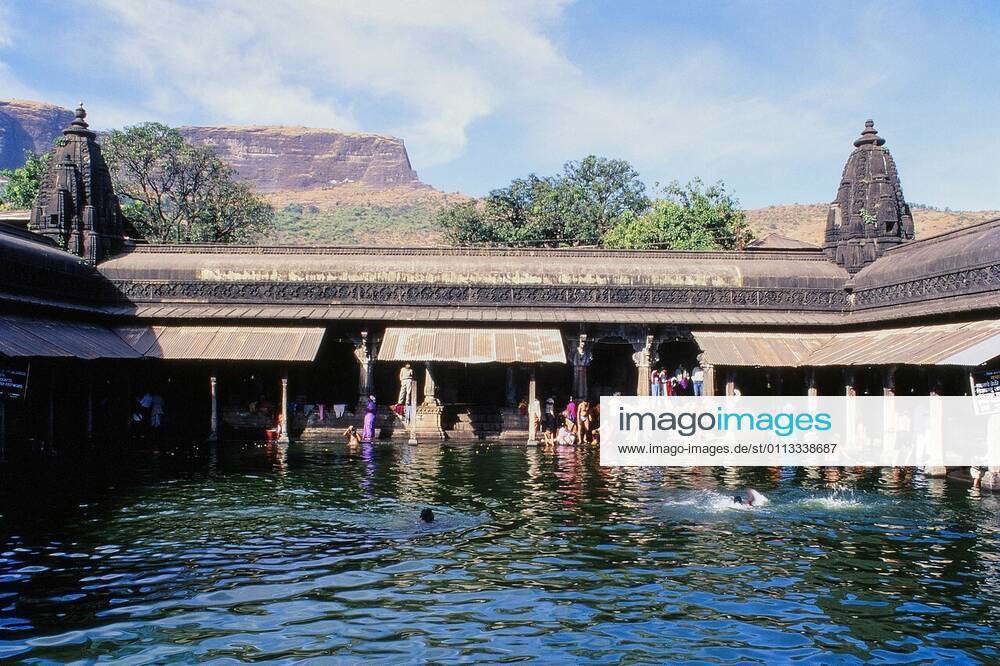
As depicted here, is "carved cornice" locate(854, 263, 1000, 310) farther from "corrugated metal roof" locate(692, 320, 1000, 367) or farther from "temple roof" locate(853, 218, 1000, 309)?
"corrugated metal roof" locate(692, 320, 1000, 367)

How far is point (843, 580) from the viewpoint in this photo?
1041 centimetres

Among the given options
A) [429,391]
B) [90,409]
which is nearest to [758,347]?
[429,391]

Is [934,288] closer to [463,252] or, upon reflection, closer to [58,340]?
[463,252]

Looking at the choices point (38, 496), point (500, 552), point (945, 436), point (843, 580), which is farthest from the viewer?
point (945, 436)

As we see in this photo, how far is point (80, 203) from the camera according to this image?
29.1 m

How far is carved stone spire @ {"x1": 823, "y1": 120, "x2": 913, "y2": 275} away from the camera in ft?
93.2

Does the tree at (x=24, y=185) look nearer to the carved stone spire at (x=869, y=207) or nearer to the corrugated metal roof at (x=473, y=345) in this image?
the corrugated metal roof at (x=473, y=345)

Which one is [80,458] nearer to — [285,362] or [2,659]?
[285,362]

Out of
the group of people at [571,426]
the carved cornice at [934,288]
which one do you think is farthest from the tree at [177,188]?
the carved cornice at [934,288]

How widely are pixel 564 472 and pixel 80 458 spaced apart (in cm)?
1313

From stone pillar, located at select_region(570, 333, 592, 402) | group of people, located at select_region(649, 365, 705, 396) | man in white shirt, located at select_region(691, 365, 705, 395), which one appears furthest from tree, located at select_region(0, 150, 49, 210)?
man in white shirt, located at select_region(691, 365, 705, 395)

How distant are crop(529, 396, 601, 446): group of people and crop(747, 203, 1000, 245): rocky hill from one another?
6224 centimetres

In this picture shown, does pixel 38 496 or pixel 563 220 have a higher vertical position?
pixel 563 220

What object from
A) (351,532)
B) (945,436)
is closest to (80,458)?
(351,532)
